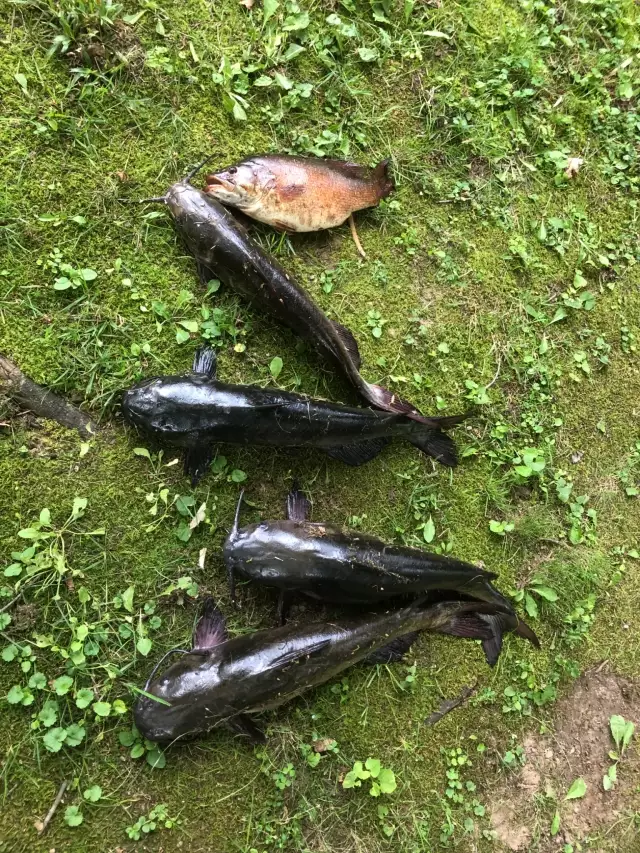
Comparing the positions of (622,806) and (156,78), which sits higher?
(156,78)

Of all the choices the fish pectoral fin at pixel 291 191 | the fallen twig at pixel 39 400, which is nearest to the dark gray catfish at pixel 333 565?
the fallen twig at pixel 39 400

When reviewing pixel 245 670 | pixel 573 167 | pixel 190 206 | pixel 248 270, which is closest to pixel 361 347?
pixel 248 270

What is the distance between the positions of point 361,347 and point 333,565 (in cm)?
150

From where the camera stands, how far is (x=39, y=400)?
3.37 metres

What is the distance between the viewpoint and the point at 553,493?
4.19 m

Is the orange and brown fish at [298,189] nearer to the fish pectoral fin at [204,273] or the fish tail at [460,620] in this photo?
the fish pectoral fin at [204,273]

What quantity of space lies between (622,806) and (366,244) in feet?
15.2

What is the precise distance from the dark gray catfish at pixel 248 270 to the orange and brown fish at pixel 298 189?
147 mm

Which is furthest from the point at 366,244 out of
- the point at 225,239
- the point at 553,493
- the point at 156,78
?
the point at 553,493

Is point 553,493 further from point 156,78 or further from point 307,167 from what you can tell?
point 156,78

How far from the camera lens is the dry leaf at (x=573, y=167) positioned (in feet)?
14.4

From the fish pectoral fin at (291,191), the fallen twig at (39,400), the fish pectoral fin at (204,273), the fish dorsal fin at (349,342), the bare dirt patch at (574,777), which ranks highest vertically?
the fish pectoral fin at (291,191)

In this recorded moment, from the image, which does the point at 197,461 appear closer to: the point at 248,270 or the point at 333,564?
the point at 333,564

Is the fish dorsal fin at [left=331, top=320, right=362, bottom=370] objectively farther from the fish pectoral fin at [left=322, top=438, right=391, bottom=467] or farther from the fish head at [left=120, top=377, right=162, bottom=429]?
the fish head at [left=120, top=377, right=162, bottom=429]
